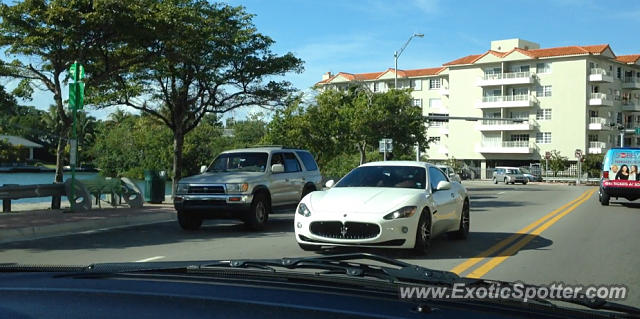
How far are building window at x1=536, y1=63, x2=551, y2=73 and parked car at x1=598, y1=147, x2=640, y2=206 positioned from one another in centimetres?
5172

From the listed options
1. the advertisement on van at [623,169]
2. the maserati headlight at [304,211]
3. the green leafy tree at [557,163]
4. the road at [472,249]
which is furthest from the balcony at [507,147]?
the maserati headlight at [304,211]

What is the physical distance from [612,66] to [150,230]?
236 ft

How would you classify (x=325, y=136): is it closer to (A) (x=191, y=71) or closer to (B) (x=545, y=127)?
(A) (x=191, y=71)

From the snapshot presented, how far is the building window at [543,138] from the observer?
236 feet

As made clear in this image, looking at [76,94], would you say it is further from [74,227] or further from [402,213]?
[402,213]

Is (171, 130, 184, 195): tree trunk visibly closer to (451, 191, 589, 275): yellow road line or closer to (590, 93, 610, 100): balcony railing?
(451, 191, 589, 275): yellow road line

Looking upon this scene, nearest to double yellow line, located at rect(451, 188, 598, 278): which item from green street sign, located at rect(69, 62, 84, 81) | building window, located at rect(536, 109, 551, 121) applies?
green street sign, located at rect(69, 62, 84, 81)

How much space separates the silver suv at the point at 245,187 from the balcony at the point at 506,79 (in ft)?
200

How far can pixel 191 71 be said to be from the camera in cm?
2261

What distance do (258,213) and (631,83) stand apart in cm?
7288

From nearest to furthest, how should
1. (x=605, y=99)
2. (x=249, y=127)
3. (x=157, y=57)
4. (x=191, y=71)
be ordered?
(x=157, y=57), (x=191, y=71), (x=605, y=99), (x=249, y=127)

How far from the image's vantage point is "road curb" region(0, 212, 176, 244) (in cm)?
1186

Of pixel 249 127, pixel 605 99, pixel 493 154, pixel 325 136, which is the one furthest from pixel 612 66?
pixel 325 136

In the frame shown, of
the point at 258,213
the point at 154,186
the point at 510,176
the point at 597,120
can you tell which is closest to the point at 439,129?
the point at 597,120
